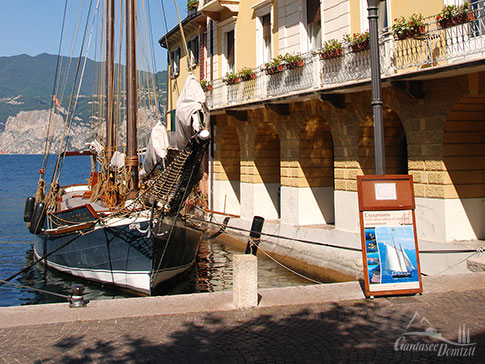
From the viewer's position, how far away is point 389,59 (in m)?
13.4

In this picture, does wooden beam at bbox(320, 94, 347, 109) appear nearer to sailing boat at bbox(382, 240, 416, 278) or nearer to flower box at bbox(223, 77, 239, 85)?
flower box at bbox(223, 77, 239, 85)

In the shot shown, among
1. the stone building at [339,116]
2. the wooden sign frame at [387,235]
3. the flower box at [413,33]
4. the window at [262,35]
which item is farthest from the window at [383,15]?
the wooden sign frame at [387,235]

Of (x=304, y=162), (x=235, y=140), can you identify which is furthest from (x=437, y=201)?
(x=235, y=140)

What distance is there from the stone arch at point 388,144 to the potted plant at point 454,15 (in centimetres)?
408

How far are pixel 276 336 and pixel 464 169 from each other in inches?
342

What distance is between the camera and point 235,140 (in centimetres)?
2555

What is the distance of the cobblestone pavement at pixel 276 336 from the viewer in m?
6.25

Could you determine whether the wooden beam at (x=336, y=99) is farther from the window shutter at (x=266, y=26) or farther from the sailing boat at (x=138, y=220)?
the window shutter at (x=266, y=26)

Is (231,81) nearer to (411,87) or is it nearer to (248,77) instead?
(248,77)

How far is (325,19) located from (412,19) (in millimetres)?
4942

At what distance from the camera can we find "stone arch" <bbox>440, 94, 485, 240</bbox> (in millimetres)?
13141

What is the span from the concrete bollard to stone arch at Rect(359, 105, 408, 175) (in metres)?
8.95

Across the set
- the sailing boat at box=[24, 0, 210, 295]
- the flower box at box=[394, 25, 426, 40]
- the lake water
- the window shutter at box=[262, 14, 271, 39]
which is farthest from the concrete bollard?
the window shutter at box=[262, 14, 271, 39]

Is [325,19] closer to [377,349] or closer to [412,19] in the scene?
[412,19]
